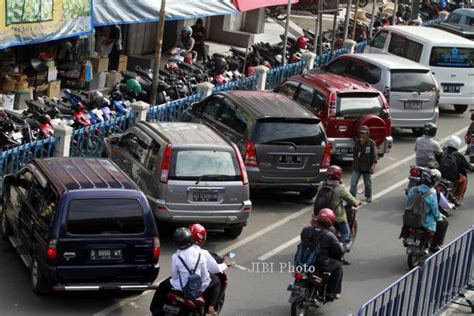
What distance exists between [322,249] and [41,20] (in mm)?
8183

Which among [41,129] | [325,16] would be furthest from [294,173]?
[325,16]

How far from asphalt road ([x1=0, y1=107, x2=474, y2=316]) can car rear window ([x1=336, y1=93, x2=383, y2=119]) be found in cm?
121

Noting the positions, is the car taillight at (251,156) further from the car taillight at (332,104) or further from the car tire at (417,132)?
the car tire at (417,132)

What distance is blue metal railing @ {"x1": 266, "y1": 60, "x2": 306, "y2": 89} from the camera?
24202mm

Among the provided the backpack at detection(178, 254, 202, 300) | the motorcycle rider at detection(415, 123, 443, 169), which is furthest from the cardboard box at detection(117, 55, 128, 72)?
the backpack at detection(178, 254, 202, 300)

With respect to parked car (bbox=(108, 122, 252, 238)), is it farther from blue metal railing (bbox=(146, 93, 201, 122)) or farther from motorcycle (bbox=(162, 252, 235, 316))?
blue metal railing (bbox=(146, 93, 201, 122))

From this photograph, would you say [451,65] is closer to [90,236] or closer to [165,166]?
[165,166]

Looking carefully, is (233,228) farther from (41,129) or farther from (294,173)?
(41,129)

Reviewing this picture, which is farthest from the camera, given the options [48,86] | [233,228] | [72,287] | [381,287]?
[48,86]

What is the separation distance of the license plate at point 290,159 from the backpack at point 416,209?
8.93 feet

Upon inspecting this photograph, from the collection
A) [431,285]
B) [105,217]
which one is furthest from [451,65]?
[105,217]

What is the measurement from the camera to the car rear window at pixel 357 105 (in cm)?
1914

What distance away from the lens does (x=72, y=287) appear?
12.2 metres

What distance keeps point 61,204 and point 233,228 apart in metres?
3.74
